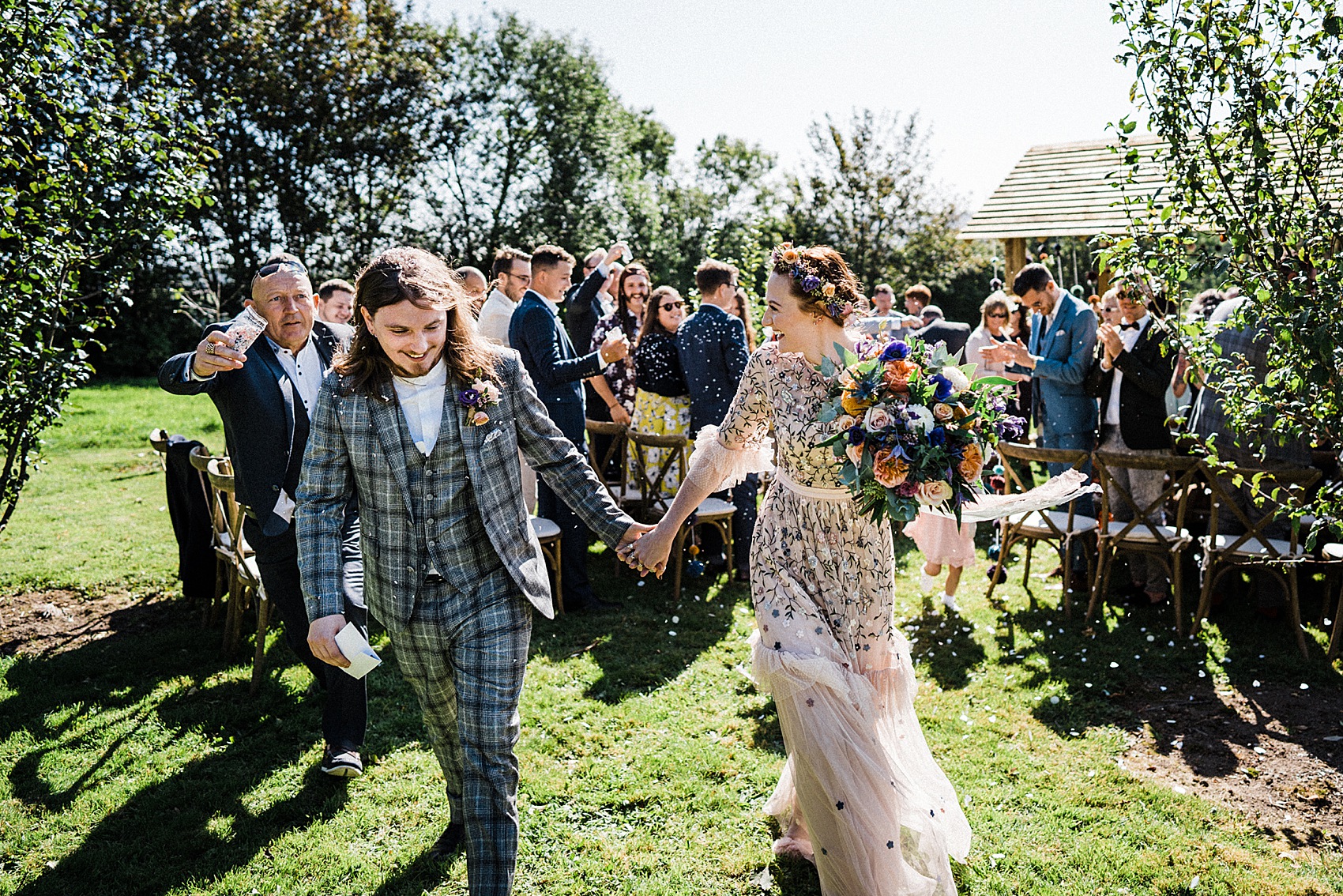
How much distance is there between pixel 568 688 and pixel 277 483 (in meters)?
2.12

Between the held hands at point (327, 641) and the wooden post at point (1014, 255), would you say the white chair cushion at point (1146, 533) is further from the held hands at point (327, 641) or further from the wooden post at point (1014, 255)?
the wooden post at point (1014, 255)

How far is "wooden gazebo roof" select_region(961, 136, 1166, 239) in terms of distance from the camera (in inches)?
500

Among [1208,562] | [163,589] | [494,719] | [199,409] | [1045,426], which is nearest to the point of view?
[494,719]

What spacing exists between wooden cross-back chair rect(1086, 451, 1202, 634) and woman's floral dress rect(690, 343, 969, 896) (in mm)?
3223

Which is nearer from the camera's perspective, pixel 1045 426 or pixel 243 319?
pixel 243 319

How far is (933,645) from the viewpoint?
238 inches

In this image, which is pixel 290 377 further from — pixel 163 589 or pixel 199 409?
pixel 199 409

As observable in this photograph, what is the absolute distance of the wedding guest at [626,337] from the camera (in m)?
8.08

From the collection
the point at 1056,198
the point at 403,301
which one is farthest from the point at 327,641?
the point at 1056,198

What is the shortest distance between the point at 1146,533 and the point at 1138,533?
55 mm

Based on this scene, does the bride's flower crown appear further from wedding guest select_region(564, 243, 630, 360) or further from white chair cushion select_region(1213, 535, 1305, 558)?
wedding guest select_region(564, 243, 630, 360)

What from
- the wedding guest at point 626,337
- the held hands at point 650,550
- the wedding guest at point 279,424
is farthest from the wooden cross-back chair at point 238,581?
the wedding guest at point 626,337

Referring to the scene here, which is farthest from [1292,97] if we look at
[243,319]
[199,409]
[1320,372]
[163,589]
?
[199,409]

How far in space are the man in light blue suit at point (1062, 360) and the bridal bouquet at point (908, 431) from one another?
4.32 meters
